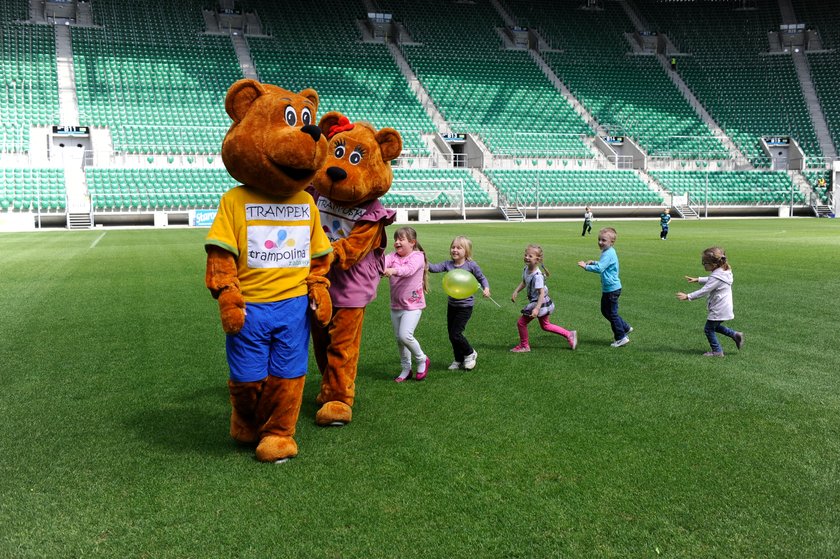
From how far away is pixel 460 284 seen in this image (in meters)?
7.02

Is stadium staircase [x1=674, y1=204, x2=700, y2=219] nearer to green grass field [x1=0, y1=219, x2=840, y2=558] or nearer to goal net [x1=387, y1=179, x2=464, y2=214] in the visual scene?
goal net [x1=387, y1=179, x2=464, y2=214]

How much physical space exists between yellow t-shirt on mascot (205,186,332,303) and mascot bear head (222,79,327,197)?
0.13m

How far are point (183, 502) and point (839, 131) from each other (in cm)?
5785

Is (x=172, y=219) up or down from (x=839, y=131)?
down

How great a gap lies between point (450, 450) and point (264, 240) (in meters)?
1.92

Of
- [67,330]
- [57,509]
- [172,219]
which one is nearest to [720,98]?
[172,219]

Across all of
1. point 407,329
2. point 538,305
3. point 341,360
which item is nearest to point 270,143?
point 341,360

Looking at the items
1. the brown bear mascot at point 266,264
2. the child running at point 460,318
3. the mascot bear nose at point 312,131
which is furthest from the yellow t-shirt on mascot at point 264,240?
the child running at point 460,318

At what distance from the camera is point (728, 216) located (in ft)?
152

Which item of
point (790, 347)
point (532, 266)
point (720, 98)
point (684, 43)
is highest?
point (684, 43)

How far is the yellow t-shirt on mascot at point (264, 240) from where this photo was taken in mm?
4859

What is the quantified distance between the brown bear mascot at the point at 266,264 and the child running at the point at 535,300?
3.42m

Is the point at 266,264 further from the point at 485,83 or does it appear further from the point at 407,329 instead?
the point at 485,83

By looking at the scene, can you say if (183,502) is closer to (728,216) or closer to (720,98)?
(728,216)
